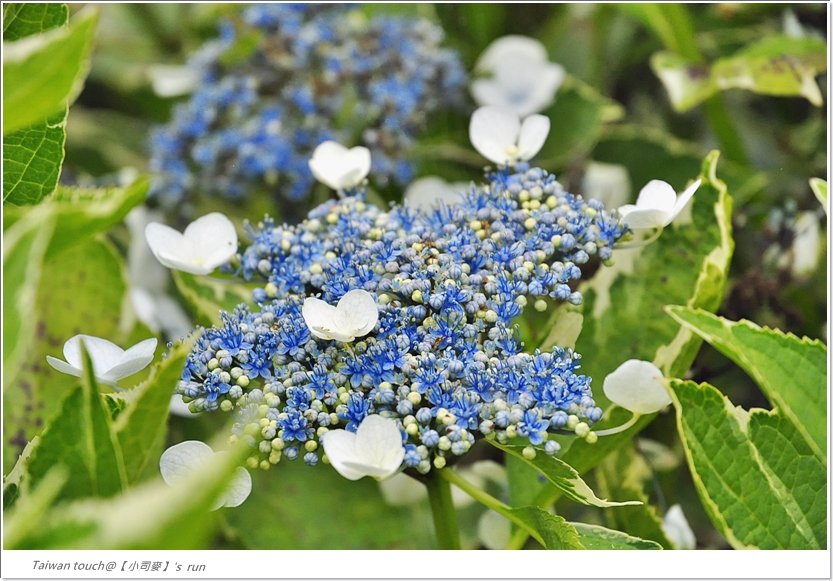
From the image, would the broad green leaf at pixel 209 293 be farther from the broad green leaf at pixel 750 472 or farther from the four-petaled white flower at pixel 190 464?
the broad green leaf at pixel 750 472

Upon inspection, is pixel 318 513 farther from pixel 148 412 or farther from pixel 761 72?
pixel 761 72

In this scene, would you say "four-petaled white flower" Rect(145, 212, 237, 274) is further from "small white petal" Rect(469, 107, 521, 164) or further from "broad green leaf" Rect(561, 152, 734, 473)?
"broad green leaf" Rect(561, 152, 734, 473)

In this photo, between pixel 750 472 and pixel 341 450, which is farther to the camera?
pixel 750 472

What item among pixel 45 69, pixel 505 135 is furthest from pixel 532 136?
pixel 45 69

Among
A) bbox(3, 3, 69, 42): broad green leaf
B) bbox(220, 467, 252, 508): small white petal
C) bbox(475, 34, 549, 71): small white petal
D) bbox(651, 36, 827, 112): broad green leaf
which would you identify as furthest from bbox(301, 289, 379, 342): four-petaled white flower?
bbox(475, 34, 549, 71): small white petal

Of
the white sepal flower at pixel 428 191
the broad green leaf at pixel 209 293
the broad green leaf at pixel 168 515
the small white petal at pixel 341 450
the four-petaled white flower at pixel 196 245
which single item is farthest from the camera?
the white sepal flower at pixel 428 191

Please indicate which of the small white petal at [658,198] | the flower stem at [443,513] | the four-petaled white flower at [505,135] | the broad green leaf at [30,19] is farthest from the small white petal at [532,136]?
the broad green leaf at [30,19]
